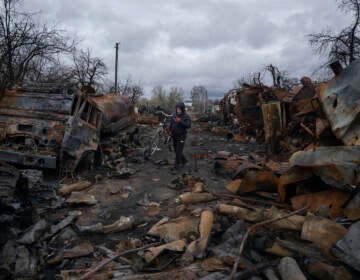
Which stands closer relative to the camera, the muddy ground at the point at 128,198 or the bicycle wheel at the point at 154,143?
the muddy ground at the point at 128,198

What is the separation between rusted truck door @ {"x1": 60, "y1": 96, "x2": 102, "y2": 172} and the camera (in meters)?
5.89

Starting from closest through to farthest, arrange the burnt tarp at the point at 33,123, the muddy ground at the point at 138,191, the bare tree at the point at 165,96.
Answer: the muddy ground at the point at 138,191
the burnt tarp at the point at 33,123
the bare tree at the point at 165,96

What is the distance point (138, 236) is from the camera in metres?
3.75

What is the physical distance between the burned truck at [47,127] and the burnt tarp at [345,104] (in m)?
5.02

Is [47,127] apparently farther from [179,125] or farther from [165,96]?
[165,96]

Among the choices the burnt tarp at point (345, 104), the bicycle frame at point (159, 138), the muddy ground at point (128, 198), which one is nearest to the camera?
the muddy ground at point (128, 198)

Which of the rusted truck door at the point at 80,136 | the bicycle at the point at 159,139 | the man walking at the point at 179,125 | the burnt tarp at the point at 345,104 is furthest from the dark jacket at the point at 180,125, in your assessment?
the burnt tarp at the point at 345,104

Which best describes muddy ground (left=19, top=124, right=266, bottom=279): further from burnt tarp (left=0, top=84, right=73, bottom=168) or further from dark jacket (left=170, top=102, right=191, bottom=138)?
dark jacket (left=170, top=102, right=191, bottom=138)

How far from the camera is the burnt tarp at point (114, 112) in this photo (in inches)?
365

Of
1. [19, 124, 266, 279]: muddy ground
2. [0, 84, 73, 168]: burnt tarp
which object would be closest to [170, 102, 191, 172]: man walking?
[19, 124, 266, 279]: muddy ground

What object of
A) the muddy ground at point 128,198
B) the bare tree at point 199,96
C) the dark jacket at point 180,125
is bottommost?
the muddy ground at point 128,198

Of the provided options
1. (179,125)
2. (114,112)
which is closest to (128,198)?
(179,125)

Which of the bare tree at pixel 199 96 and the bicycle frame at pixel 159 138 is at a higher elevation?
the bare tree at pixel 199 96

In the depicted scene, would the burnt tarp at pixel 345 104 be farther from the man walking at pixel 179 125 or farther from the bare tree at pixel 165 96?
the bare tree at pixel 165 96
